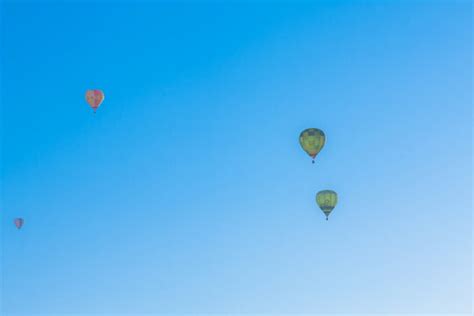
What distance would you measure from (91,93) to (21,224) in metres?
24.7

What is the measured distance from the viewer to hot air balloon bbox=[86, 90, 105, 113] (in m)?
83.5

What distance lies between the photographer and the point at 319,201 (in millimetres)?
81438

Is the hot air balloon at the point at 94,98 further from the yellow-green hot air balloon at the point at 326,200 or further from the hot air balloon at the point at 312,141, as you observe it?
the yellow-green hot air balloon at the point at 326,200

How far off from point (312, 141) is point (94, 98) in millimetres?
21745

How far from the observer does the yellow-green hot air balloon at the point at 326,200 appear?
81.1 m

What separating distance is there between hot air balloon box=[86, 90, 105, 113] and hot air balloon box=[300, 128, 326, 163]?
66.5 feet

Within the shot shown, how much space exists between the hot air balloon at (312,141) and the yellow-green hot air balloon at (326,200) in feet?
22.4


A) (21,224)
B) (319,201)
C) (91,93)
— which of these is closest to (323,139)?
(319,201)

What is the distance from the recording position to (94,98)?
83938mm

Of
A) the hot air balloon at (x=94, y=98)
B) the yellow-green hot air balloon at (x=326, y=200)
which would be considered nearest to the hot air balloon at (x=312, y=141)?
the yellow-green hot air balloon at (x=326, y=200)

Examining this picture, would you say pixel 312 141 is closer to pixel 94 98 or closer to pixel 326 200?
pixel 326 200

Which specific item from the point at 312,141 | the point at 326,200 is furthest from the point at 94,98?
the point at 326,200

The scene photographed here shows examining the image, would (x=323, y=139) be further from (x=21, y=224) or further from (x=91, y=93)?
(x=21, y=224)

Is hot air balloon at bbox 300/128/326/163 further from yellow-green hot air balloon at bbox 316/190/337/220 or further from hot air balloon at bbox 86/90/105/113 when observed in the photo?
hot air balloon at bbox 86/90/105/113
